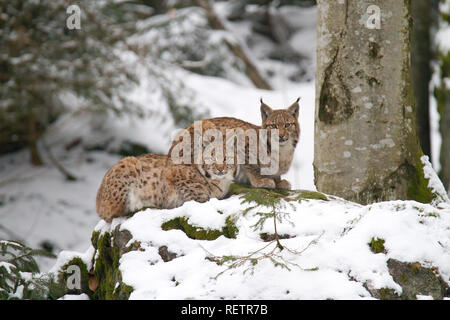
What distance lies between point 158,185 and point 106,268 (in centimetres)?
87

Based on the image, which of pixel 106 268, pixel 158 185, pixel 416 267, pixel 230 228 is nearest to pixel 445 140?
pixel 158 185

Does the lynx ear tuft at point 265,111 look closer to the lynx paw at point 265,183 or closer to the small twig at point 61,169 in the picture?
the lynx paw at point 265,183

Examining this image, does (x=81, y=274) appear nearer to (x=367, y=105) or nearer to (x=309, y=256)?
(x=309, y=256)

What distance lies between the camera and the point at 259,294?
9.99 ft

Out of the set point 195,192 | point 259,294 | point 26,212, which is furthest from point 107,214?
point 26,212

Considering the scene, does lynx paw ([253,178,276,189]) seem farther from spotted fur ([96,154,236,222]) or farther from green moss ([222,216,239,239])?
green moss ([222,216,239,239])

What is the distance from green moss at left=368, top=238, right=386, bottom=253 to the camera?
3116mm

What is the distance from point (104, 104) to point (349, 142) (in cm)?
472

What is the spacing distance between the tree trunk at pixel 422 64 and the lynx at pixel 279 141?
3790 mm

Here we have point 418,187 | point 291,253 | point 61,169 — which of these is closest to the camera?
point 291,253

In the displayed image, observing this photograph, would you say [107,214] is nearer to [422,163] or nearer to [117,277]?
[117,277]

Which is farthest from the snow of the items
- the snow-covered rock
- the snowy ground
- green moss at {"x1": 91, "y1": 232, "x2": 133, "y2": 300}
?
the snowy ground

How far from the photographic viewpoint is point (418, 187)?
14.5 feet

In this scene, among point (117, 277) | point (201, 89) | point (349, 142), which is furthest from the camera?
point (201, 89)
